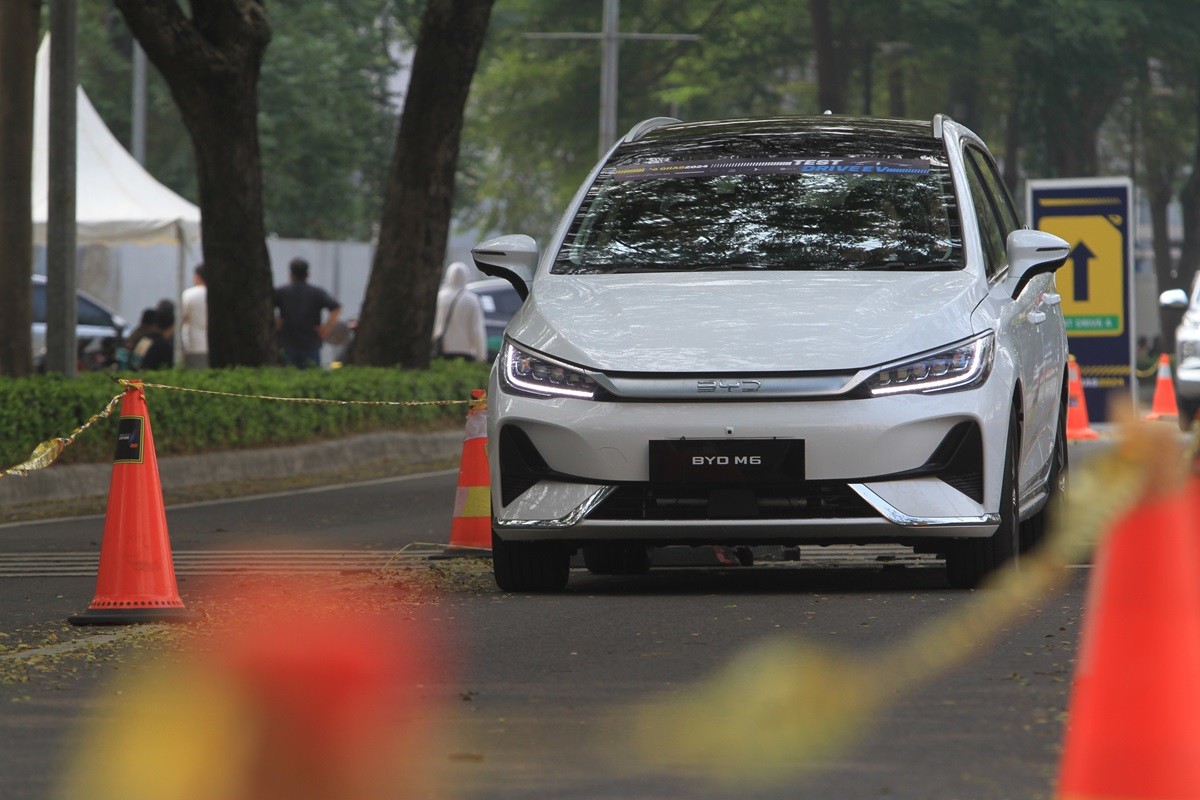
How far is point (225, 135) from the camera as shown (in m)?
18.4

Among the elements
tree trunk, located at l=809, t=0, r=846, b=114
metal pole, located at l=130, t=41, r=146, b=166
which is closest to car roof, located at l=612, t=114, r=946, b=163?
metal pole, located at l=130, t=41, r=146, b=166

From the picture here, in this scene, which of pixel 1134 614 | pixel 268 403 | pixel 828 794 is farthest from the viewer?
pixel 268 403

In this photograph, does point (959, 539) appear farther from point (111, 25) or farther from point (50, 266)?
point (111, 25)

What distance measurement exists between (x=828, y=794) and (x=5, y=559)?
24.0 feet

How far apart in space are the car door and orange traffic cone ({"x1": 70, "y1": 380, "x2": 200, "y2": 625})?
314 centimetres

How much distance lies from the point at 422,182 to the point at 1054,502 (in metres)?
11.5

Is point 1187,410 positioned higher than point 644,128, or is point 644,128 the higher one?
point 644,128

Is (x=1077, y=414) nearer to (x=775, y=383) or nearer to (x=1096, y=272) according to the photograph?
(x=1096, y=272)

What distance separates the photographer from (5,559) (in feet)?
36.2

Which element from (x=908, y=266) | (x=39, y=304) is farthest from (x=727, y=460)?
(x=39, y=304)

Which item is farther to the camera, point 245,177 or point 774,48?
point 774,48

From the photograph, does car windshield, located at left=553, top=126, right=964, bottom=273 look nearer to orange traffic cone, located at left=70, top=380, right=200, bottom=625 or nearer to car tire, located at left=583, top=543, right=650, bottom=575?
car tire, located at left=583, top=543, right=650, bottom=575

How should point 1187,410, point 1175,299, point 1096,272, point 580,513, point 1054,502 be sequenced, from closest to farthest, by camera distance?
1. point 580,513
2. point 1054,502
3. point 1096,272
4. point 1187,410
5. point 1175,299

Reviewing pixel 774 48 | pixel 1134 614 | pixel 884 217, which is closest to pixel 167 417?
pixel 884 217
